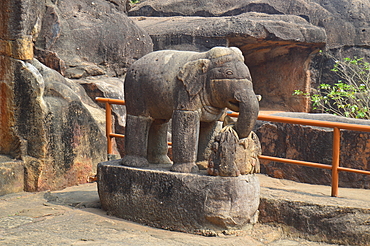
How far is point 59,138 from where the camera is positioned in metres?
5.28

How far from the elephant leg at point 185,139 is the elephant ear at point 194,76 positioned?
0.21 meters

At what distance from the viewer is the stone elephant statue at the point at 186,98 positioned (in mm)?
3912

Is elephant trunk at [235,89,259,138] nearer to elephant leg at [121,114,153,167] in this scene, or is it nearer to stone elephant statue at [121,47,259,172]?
stone elephant statue at [121,47,259,172]

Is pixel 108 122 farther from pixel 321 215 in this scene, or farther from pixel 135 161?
pixel 321 215

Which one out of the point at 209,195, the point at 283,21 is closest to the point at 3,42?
the point at 209,195

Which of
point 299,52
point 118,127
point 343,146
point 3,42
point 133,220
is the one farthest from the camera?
point 299,52

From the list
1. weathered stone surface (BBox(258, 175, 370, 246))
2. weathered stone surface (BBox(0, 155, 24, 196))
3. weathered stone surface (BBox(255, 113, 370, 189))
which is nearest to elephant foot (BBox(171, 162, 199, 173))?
weathered stone surface (BBox(258, 175, 370, 246))

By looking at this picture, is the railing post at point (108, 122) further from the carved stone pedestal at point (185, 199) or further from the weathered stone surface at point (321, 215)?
the weathered stone surface at point (321, 215)

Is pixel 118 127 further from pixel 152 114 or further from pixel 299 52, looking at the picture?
pixel 299 52

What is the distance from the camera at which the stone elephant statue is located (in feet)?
12.8

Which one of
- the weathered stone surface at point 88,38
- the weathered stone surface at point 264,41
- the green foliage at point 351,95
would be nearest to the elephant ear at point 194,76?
the weathered stone surface at point 88,38

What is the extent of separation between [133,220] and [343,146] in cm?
301

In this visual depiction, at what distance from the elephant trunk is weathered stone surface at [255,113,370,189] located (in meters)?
2.38

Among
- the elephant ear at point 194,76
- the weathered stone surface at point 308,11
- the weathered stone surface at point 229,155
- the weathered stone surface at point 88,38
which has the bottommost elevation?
the weathered stone surface at point 229,155
